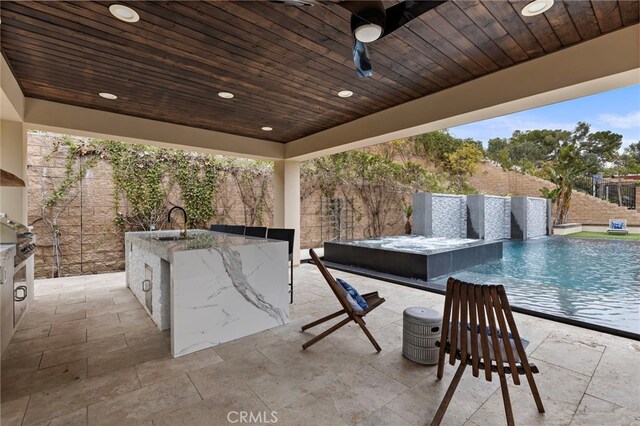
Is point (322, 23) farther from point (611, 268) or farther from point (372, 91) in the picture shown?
point (611, 268)

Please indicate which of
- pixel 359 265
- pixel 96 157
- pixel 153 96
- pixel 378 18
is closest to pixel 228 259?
pixel 378 18

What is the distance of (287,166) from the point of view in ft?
21.6

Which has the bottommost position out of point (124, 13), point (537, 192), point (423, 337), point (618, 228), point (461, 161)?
point (423, 337)

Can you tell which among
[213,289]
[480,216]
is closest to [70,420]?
[213,289]

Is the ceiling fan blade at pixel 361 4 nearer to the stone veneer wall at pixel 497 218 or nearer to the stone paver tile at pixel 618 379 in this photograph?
the stone paver tile at pixel 618 379

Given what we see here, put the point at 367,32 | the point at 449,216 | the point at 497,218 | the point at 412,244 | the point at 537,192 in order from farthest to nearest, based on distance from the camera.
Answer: the point at 537,192
the point at 497,218
the point at 449,216
the point at 412,244
the point at 367,32

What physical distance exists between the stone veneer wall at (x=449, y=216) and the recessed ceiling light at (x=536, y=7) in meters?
8.04

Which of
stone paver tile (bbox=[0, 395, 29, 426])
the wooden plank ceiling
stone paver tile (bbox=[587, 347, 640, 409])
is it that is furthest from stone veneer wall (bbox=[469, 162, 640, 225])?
stone paver tile (bbox=[0, 395, 29, 426])

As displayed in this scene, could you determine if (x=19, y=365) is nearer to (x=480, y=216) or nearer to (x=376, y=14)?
(x=376, y=14)

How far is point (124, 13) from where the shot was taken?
218 cm

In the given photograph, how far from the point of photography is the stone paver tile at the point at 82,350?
95.7 inches

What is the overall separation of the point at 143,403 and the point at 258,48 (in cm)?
292

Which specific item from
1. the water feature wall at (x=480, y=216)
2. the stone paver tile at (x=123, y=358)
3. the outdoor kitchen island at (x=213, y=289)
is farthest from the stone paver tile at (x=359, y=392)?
the water feature wall at (x=480, y=216)

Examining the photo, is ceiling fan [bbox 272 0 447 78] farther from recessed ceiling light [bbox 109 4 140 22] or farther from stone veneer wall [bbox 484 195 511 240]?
stone veneer wall [bbox 484 195 511 240]
